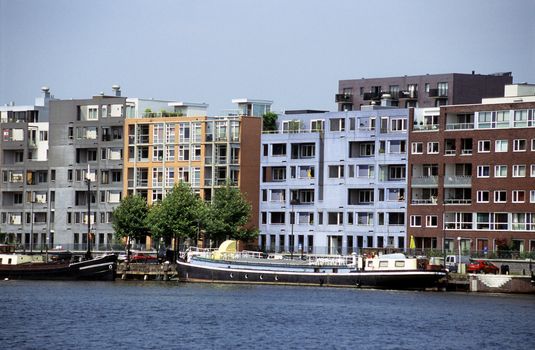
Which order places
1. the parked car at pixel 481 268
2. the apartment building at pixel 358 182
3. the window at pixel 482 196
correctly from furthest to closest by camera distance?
the apartment building at pixel 358 182
the window at pixel 482 196
the parked car at pixel 481 268

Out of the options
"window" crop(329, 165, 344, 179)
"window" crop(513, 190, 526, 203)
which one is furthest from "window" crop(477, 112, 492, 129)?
"window" crop(329, 165, 344, 179)

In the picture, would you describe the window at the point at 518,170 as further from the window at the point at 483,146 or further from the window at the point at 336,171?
the window at the point at 336,171

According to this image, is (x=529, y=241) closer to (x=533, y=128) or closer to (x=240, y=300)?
(x=533, y=128)

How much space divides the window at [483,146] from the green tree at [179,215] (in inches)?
1337

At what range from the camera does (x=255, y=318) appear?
12625 cm

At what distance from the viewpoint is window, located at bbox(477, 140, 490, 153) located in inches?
7205

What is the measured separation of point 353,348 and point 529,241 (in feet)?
250

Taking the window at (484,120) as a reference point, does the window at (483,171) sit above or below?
below

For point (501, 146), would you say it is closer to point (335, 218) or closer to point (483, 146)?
point (483, 146)

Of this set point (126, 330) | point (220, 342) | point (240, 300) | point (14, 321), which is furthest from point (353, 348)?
point (240, 300)

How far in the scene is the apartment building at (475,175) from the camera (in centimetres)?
18012

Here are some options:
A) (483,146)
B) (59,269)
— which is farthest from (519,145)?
(59,269)

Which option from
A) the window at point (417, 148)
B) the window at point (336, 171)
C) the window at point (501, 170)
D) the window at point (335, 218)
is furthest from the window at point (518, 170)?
the window at point (335, 218)

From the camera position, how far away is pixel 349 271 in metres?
164
